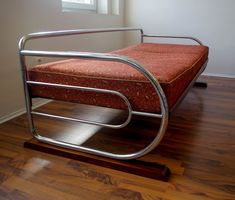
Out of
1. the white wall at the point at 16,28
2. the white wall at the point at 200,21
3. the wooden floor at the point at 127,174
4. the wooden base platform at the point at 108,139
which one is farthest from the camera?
the white wall at the point at 200,21

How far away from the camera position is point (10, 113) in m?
1.67

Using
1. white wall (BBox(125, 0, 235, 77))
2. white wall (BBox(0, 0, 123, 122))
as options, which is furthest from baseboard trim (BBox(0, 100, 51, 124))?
white wall (BBox(125, 0, 235, 77))

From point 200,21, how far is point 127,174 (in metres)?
2.38

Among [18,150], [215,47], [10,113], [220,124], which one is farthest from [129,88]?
[215,47]

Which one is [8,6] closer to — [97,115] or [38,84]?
[38,84]

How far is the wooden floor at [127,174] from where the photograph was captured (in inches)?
38.9

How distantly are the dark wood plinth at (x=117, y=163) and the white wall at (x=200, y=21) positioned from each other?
7.31 feet

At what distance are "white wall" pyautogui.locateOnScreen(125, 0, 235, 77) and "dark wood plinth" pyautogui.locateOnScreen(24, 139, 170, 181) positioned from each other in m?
2.23

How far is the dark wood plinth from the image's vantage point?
108cm

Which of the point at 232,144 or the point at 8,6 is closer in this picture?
the point at 232,144

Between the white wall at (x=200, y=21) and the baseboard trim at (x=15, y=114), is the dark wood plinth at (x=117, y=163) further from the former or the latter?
the white wall at (x=200, y=21)

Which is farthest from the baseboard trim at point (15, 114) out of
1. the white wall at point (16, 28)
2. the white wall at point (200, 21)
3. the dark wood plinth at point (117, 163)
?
the white wall at point (200, 21)

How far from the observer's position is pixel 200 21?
114 inches

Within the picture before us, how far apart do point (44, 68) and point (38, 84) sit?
0.09m
